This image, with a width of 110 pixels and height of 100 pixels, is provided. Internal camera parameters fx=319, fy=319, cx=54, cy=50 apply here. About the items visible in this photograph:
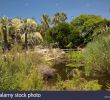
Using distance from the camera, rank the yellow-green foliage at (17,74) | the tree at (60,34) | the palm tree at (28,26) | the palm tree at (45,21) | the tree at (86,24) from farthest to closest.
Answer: the palm tree at (45,21) < the palm tree at (28,26) < the tree at (86,24) < the tree at (60,34) < the yellow-green foliage at (17,74)

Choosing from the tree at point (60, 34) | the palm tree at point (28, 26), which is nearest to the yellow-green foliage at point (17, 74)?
the tree at point (60, 34)

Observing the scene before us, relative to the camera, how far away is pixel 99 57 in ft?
59.9

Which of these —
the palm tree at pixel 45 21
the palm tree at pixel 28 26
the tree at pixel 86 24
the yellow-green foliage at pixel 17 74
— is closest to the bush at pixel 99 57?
the yellow-green foliage at pixel 17 74

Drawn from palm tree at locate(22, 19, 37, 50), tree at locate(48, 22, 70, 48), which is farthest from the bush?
palm tree at locate(22, 19, 37, 50)

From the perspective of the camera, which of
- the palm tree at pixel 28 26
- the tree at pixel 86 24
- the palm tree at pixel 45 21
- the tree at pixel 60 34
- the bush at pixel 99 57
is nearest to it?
the bush at pixel 99 57

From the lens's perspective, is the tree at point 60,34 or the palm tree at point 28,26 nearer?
the tree at point 60,34

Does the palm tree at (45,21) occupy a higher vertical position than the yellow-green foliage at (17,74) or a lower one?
higher

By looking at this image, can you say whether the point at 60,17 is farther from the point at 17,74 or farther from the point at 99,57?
the point at 17,74

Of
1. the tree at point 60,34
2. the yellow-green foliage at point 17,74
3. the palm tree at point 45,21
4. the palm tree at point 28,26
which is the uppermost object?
the palm tree at point 45,21

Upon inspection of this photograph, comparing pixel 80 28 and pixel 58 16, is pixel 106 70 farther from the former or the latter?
pixel 58 16

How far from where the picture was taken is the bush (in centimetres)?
1780

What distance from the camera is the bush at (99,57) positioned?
58.4 feet

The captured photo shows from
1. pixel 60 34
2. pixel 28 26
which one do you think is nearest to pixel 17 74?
pixel 60 34

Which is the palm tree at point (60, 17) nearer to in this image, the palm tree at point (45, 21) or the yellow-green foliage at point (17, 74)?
the palm tree at point (45, 21)
